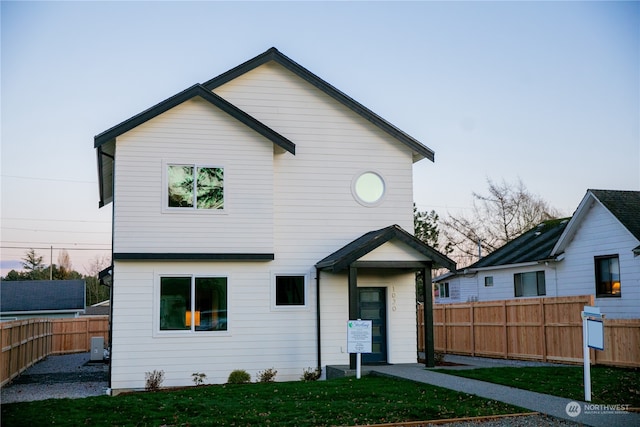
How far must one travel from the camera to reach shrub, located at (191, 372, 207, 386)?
648 inches

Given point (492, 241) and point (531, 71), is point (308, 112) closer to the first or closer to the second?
point (531, 71)

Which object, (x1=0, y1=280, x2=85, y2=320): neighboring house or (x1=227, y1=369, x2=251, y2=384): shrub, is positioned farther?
(x1=0, y1=280, x2=85, y2=320): neighboring house

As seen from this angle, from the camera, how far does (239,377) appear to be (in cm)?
1675

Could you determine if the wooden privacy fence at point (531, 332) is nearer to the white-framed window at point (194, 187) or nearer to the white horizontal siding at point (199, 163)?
the white horizontal siding at point (199, 163)

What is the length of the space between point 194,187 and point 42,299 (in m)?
34.0

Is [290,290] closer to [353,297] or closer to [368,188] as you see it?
[353,297]

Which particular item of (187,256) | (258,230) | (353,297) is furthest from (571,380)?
(187,256)

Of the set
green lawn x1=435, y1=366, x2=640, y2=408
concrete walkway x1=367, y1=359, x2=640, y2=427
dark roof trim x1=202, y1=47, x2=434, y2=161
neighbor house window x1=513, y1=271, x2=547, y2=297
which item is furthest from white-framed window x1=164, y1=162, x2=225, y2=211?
neighbor house window x1=513, y1=271, x2=547, y2=297

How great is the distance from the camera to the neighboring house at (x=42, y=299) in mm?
45531

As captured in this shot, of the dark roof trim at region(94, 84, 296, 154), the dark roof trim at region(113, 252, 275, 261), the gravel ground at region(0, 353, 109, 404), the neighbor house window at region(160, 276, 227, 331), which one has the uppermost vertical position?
the dark roof trim at region(94, 84, 296, 154)

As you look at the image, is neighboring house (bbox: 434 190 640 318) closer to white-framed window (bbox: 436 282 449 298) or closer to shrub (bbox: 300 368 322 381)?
white-framed window (bbox: 436 282 449 298)

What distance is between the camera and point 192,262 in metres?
17.0

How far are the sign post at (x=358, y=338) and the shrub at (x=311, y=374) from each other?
1.95 m

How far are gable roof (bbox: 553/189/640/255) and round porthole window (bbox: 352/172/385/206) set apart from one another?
8.24 meters
